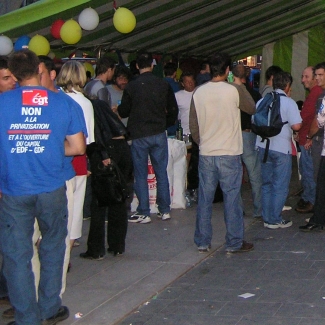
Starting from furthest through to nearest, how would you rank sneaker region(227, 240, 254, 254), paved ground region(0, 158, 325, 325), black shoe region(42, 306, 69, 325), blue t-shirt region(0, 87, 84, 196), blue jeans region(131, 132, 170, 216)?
1. blue jeans region(131, 132, 170, 216)
2. sneaker region(227, 240, 254, 254)
3. paved ground region(0, 158, 325, 325)
4. black shoe region(42, 306, 69, 325)
5. blue t-shirt region(0, 87, 84, 196)

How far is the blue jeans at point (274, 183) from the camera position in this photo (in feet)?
26.6

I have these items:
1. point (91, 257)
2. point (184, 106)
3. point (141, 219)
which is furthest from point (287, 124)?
point (91, 257)

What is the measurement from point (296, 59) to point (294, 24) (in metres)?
1.28

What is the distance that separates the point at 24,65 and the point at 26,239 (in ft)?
3.66

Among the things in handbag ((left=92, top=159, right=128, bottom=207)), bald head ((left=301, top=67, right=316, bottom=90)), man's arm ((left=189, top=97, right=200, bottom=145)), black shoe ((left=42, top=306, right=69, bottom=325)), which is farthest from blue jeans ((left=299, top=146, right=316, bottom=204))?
black shoe ((left=42, top=306, right=69, bottom=325))

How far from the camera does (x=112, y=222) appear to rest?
7.01 metres

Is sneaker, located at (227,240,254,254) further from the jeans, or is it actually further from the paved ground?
the jeans

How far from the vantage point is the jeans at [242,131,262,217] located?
8734mm

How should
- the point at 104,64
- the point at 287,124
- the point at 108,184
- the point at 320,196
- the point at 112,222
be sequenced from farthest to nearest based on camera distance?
the point at 287,124
the point at 320,196
the point at 104,64
the point at 112,222
the point at 108,184

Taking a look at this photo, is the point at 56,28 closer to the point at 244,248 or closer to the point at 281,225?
the point at 281,225

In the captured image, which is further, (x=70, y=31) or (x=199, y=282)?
(x=70, y=31)

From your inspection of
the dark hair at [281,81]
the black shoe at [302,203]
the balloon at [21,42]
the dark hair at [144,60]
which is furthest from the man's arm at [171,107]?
the black shoe at [302,203]

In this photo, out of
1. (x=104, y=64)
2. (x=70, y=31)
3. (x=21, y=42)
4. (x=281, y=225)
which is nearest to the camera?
(x=104, y=64)

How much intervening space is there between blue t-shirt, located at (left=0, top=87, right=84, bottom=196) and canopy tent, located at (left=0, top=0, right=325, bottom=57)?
406cm
